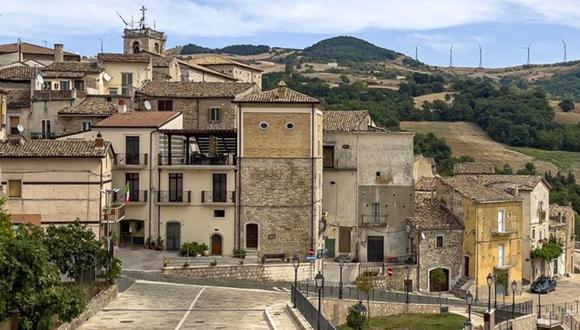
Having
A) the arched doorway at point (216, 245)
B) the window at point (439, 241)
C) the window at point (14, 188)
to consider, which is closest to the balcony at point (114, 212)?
the window at point (14, 188)

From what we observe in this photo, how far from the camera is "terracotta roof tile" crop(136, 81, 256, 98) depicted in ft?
202

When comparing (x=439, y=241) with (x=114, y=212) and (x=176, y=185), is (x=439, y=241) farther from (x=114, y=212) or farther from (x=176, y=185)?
(x=114, y=212)

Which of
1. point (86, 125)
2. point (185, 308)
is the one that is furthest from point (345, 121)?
point (185, 308)

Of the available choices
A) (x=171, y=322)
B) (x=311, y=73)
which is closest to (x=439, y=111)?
(x=311, y=73)

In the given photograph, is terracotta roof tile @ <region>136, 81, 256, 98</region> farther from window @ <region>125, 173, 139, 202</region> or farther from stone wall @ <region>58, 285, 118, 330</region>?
stone wall @ <region>58, 285, 118, 330</region>

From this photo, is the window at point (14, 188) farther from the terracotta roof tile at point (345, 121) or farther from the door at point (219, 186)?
the terracotta roof tile at point (345, 121)

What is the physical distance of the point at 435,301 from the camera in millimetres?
47906

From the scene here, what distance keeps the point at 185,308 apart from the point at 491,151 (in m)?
97.5

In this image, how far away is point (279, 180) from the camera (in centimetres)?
5141

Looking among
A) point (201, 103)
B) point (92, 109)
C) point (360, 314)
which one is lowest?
point (360, 314)

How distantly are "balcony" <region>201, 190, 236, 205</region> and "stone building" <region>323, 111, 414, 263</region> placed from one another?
688cm

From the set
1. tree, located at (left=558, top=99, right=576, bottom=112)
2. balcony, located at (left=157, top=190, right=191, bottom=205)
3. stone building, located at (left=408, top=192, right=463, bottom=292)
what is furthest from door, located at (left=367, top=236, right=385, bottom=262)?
tree, located at (left=558, top=99, right=576, bottom=112)

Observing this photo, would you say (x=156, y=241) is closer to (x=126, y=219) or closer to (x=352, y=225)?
(x=126, y=219)

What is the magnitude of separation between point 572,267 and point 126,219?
36.7 meters
